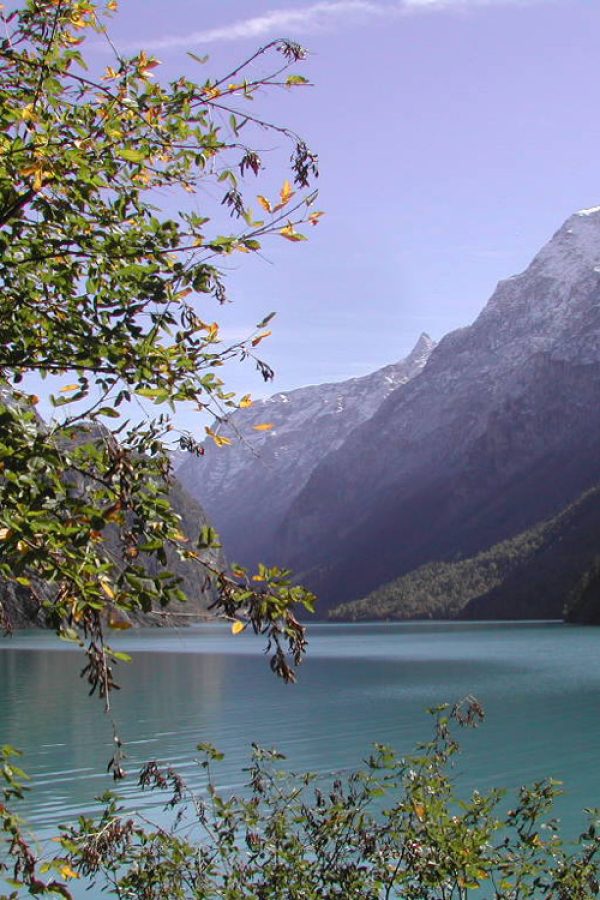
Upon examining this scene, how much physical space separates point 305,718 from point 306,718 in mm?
54

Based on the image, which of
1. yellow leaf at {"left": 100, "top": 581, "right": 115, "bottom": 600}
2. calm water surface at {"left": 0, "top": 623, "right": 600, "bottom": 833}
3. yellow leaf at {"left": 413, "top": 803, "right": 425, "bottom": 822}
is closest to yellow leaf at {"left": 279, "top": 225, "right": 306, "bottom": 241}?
yellow leaf at {"left": 100, "top": 581, "right": 115, "bottom": 600}

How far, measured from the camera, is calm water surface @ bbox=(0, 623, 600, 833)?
35000 millimetres

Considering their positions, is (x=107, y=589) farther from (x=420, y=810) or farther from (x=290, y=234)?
(x=420, y=810)

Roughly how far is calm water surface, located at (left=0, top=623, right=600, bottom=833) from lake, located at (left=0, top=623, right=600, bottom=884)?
0.34 feet

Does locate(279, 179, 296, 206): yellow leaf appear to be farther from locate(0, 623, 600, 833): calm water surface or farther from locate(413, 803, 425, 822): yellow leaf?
locate(0, 623, 600, 833): calm water surface

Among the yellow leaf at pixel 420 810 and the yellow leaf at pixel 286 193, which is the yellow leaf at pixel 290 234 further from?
the yellow leaf at pixel 420 810

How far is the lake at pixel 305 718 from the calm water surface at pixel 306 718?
103 millimetres

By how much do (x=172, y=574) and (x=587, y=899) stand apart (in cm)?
818

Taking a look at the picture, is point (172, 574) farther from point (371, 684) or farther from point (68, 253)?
point (371, 684)

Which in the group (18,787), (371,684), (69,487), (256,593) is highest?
(69,487)

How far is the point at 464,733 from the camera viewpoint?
45156 millimetres

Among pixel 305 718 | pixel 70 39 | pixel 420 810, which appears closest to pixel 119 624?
pixel 70 39

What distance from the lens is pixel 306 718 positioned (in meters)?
52.9

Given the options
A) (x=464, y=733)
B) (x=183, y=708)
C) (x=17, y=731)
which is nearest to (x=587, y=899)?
(x=464, y=733)
